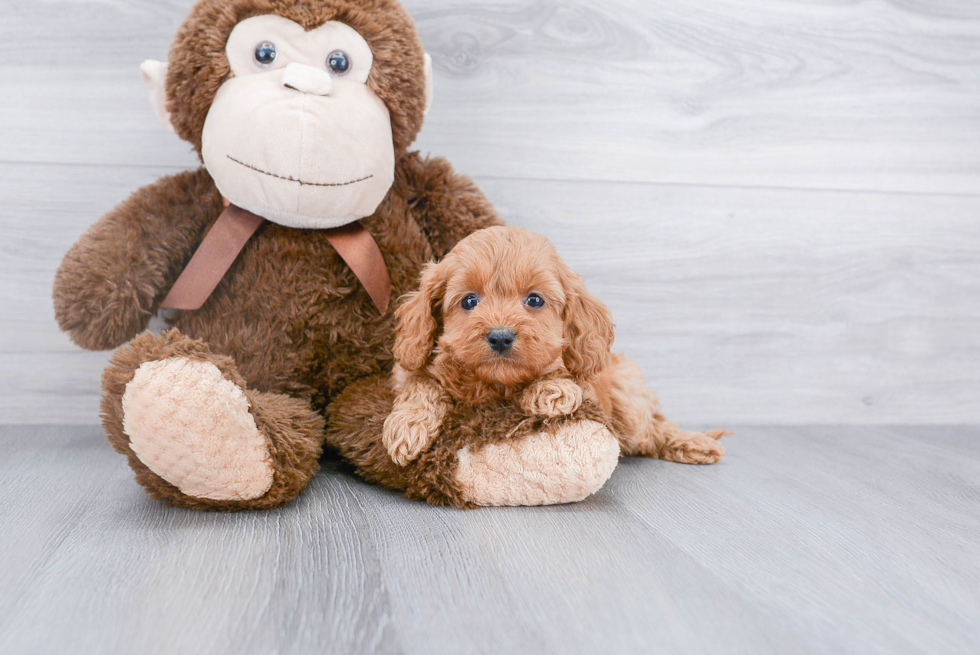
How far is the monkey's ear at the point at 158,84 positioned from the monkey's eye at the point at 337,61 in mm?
259

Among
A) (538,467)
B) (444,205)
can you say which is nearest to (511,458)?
(538,467)

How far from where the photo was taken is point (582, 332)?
3.16 ft

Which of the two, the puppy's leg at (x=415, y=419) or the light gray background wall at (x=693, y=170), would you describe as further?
the light gray background wall at (x=693, y=170)

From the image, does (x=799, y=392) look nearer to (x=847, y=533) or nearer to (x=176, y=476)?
(x=847, y=533)

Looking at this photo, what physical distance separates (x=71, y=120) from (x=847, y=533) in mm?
1466

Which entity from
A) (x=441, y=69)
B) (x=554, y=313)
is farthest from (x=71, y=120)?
(x=554, y=313)

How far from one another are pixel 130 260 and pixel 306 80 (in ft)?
1.25

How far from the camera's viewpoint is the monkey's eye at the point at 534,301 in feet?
3.10

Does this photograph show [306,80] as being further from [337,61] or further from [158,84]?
[158,84]

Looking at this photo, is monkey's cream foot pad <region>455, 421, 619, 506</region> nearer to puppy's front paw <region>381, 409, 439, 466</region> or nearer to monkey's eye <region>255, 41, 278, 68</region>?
puppy's front paw <region>381, 409, 439, 466</region>

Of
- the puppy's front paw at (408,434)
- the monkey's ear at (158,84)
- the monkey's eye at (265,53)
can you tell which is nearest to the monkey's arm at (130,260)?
the monkey's ear at (158,84)

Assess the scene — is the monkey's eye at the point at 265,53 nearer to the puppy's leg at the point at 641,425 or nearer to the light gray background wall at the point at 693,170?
the light gray background wall at the point at 693,170

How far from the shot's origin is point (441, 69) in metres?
1.39

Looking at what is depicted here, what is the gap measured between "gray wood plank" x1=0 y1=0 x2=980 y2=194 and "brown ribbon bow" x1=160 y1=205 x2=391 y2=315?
1.17ft
